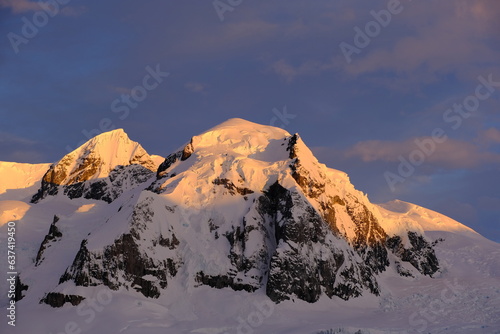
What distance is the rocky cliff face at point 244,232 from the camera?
112750mm

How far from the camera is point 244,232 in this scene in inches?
4683

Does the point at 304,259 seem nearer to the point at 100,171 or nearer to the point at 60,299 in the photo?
the point at 60,299

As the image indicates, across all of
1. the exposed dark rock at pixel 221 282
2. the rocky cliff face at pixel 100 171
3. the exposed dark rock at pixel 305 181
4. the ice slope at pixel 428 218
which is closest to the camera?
the exposed dark rock at pixel 221 282

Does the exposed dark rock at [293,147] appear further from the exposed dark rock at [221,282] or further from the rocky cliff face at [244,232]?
the exposed dark rock at [221,282]

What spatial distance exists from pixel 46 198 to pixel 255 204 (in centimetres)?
5618

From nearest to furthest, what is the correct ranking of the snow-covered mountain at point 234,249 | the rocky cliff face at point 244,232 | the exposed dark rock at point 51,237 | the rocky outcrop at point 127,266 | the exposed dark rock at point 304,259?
1. the snow-covered mountain at point 234,249
2. the rocky outcrop at point 127,266
3. the rocky cliff face at point 244,232
4. the exposed dark rock at point 304,259
5. the exposed dark rock at point 51,237

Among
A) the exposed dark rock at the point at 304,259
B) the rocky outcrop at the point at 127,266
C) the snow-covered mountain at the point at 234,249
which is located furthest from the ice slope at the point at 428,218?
the rocky outcrop at the point at 127,266

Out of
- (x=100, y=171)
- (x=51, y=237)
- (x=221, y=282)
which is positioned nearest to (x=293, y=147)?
(x=221, y=282)

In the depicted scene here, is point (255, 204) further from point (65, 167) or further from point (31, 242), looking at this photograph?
point (65, 167)

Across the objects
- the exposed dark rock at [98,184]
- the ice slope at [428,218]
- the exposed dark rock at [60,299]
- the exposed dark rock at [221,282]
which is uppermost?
the exposed dark rock at [98,184]

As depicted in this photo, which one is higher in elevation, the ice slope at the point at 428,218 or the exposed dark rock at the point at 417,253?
the ice slope at the point at 428,218

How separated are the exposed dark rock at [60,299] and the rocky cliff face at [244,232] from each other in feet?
0.58

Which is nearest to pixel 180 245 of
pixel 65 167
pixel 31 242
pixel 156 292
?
pixel 156 292

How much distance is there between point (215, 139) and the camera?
465 ft
